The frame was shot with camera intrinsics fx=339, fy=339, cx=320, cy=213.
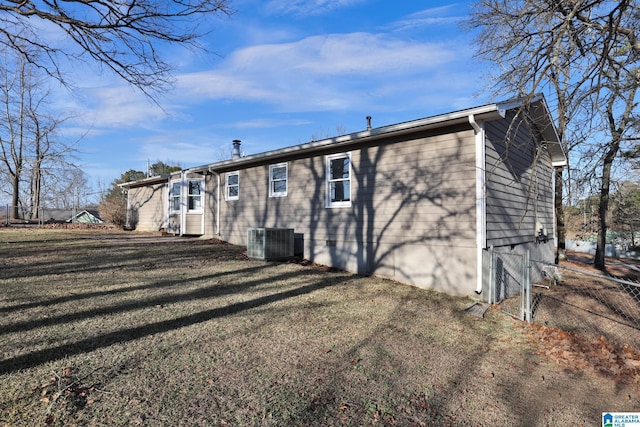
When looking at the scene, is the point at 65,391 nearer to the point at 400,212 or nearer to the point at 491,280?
the point at 491,280

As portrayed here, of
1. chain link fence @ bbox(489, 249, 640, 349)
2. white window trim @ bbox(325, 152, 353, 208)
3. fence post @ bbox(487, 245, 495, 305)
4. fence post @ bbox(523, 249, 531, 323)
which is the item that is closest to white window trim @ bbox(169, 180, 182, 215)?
white window trim @ bbox(325, 152, 353, 208)

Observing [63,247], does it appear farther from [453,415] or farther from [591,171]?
[591,171]

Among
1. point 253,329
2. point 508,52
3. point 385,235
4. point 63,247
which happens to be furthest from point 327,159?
point 63,247

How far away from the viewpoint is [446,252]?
680 centimetres

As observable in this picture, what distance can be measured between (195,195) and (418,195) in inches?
389

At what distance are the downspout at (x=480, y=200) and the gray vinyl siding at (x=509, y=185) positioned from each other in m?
0.21

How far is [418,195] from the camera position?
7273 mm

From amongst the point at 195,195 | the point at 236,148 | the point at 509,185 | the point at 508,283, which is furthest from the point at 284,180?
the point at 508,283

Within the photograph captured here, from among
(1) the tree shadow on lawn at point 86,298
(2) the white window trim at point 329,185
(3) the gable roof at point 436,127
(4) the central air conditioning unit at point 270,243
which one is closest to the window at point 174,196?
(3) the gable roof at point 436,127

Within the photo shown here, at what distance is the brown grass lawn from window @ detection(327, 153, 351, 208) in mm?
3109

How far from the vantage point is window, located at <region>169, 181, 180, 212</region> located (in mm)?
14946

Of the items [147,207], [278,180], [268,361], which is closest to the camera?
[268,361]

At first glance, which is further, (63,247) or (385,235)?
(63,247)

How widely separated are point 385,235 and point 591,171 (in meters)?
4.59
